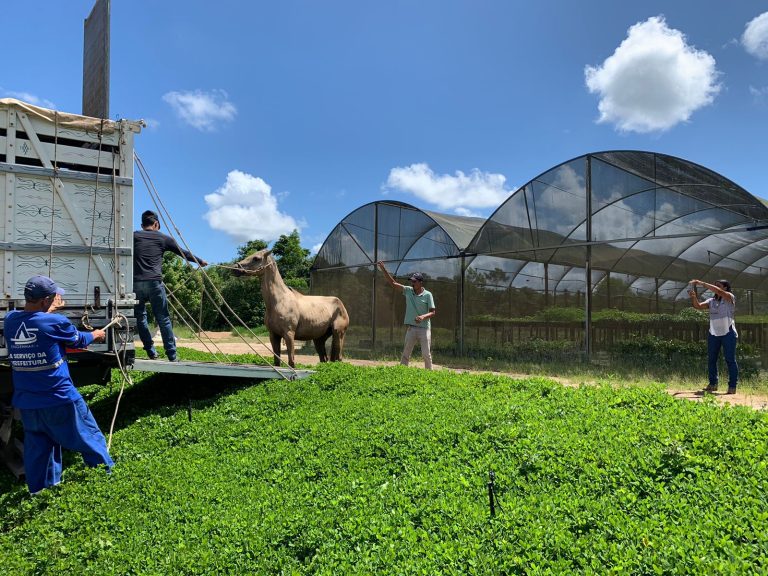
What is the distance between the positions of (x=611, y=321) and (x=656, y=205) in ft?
8.93

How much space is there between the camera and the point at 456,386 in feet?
22.2

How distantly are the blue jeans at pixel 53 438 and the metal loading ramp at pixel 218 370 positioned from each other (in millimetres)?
1122

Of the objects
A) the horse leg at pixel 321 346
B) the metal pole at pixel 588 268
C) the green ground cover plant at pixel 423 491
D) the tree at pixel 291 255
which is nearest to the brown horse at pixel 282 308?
the horse leg at pixel 321 346

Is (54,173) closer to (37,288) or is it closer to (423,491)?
(37,288)

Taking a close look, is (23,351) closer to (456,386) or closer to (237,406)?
(237,406)

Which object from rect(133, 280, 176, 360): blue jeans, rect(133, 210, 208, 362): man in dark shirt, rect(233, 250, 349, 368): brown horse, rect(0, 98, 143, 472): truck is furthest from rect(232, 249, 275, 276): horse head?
rect(0, 98, 143, 472): truck

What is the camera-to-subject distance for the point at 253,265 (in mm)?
8938

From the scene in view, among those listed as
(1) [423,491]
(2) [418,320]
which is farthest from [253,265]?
(1) [423,491]

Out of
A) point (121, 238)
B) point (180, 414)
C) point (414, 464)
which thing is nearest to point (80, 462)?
point (180, 414)

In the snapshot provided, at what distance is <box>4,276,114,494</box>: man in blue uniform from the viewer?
Answer: 507cm

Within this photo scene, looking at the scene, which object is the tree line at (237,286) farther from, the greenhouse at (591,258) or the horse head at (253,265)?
the horse head at (253,265)

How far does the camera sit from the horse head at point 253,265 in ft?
28.9

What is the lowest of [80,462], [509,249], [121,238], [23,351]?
[80,462]

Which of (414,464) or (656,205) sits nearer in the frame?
(414,464)
